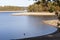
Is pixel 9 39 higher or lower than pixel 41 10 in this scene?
higher

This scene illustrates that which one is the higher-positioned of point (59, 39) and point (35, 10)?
point (59, 39)

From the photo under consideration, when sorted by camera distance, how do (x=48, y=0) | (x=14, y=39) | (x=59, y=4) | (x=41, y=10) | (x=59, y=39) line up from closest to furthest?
(x=59, y=39) < (x=14, y=39) < (x=59, y=4) < (x=41, y=10) < (x=48, y=0)

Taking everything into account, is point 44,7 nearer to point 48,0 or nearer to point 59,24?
point 48,0

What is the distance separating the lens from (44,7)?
316 ft

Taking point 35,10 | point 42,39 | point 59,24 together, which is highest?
point 42,39

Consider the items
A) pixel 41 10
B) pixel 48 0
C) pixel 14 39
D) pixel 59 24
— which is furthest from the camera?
pixel 48 0

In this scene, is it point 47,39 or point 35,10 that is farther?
point 35,10

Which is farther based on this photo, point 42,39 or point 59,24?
point 59,24

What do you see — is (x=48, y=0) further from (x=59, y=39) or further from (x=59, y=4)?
(x=59, y=39)

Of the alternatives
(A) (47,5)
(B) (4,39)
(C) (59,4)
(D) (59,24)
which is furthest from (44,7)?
(B) (4,39)

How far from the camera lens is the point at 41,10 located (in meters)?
94.2

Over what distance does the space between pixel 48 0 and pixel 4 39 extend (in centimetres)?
7964

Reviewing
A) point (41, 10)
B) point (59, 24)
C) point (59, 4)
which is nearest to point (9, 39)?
point (59, 24)

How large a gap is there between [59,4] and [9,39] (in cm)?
6548
